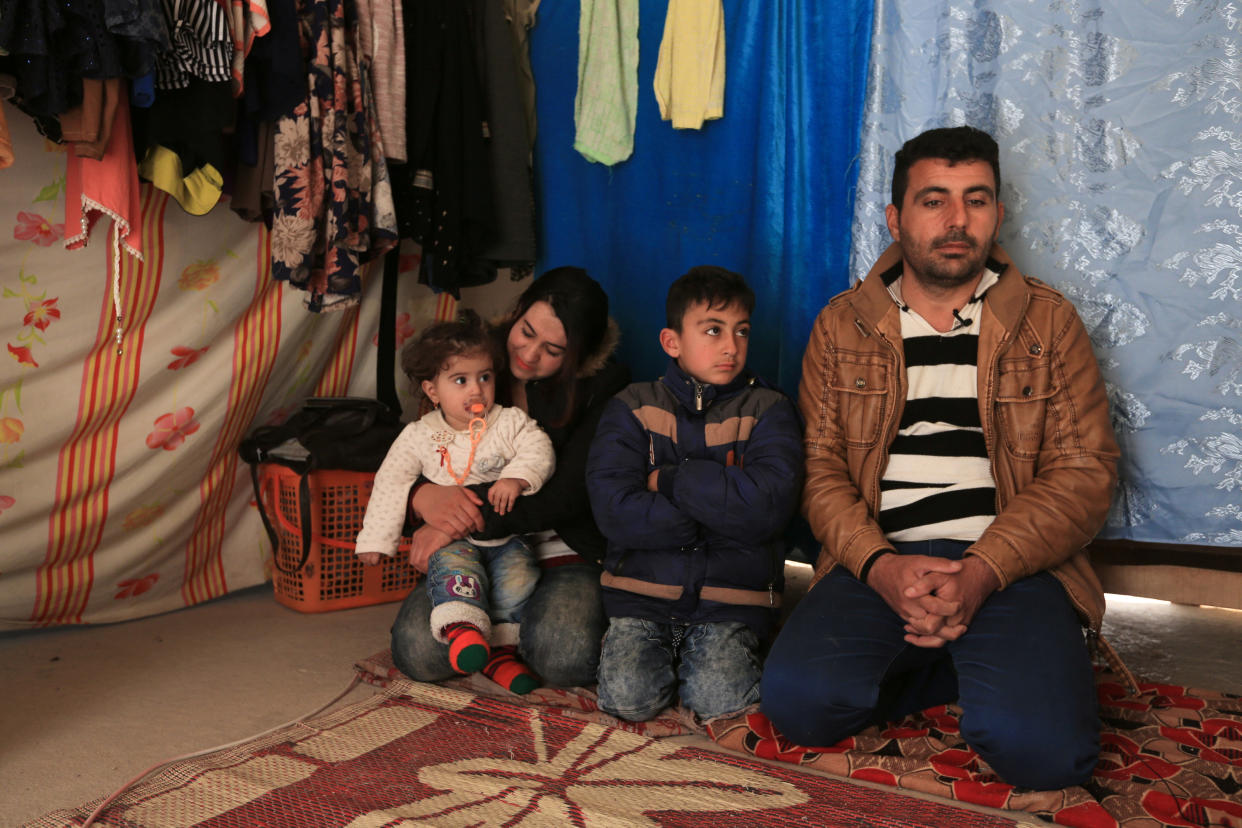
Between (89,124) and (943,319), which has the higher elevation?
(89,124)

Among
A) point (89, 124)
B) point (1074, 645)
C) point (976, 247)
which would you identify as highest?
point (89, 124)

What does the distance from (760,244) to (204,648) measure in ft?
5.74

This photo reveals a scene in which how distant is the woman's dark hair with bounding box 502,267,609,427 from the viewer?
2.31m

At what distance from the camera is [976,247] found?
1903 millimetres

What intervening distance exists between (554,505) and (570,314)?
462 millimetres

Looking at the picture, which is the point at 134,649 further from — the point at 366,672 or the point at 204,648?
the point at 366,672

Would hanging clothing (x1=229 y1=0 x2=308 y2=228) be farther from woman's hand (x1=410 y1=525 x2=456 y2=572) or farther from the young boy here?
the young boy

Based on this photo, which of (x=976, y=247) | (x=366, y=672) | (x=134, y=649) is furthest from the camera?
(x=134, y=649)

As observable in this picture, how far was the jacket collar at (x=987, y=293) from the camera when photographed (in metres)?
1.91

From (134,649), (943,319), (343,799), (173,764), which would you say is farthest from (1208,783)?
(134,649)

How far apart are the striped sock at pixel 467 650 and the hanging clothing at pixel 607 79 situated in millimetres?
1481

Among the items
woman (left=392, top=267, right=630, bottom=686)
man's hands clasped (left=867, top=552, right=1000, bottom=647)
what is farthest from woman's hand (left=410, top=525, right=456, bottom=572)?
man's hands clasped (left=867, top=552, right=1000, bottom=647)

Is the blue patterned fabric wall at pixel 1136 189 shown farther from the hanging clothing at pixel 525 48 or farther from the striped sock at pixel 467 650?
the striped sock at pixel 467 650

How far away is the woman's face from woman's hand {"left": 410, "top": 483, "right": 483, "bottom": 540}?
345 millimetres
